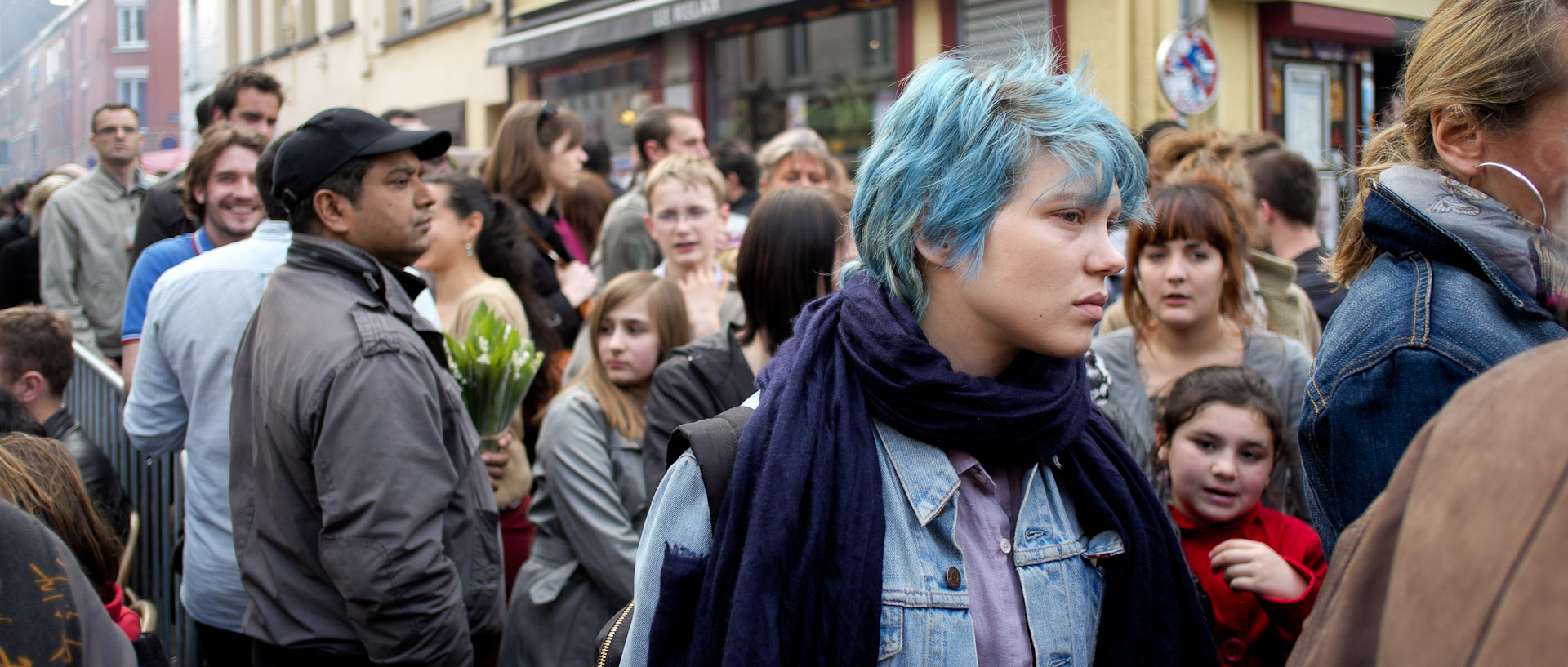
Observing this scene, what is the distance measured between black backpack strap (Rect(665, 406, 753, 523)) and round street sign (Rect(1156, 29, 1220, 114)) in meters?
7.76

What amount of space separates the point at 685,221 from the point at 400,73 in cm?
1490

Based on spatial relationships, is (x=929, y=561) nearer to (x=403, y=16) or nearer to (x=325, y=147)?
(x=325, y=147)

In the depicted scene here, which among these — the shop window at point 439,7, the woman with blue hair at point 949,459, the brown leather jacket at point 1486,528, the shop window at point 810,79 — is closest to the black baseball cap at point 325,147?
the woman with blue hair at point 949,459

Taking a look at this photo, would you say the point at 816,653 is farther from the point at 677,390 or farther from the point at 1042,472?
the point at 677,390

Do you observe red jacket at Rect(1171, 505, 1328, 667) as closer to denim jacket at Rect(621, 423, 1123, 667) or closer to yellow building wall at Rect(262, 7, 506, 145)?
denim jacket at Rect(621, 423, 1123, 667)

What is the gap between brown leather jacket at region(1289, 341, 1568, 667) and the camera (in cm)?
72

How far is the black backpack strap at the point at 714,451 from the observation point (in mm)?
1533

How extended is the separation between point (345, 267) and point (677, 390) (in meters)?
0.88

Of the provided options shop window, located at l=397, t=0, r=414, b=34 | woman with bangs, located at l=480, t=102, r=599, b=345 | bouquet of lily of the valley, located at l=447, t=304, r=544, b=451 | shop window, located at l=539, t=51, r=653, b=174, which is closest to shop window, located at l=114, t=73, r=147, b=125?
woman with bangs, located at l=480, t=102, r=599, b=345

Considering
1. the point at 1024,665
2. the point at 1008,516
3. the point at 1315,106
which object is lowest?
the point at 1024,665

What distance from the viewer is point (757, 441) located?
5.02ft

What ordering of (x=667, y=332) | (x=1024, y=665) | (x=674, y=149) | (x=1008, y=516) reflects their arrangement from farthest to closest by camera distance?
(x=674, y=149) → (x=667, y=332) → (x=1008, y=516) → (x=1024, y=665)

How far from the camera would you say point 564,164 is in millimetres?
5613

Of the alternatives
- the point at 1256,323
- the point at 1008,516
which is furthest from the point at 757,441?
the point at 1256,323
